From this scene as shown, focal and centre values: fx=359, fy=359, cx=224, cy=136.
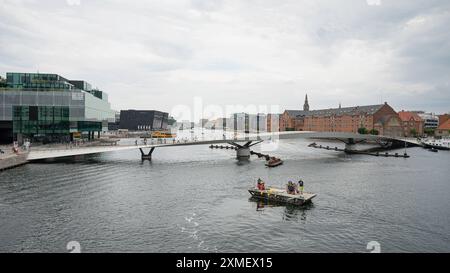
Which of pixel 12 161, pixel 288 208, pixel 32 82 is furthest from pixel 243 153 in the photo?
pixel 32 82

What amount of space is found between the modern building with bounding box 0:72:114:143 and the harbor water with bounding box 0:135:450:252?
39079mm

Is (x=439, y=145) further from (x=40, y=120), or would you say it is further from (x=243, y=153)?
(x=40, y=120)

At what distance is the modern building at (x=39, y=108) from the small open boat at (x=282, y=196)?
81.7 m

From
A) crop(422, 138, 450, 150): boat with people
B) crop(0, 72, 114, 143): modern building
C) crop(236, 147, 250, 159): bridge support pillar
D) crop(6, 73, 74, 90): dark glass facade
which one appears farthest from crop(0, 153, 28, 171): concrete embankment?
crop(422, 138, 450, 150): boat with people

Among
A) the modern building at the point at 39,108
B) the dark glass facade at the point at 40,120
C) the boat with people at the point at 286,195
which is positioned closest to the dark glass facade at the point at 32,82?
the modern building at the point at 39,108

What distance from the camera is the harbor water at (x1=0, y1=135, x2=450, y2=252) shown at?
32125 mm

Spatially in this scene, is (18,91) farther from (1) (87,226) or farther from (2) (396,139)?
(2) (396,139)

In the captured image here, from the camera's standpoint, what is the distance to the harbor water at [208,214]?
1265 inches

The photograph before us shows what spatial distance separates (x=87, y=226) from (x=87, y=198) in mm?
13471

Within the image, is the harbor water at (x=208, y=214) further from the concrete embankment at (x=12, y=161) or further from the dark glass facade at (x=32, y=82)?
the dark glass facade at (x=32, y=82)

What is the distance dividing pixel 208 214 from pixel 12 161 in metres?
53.9

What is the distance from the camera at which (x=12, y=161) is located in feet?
246
